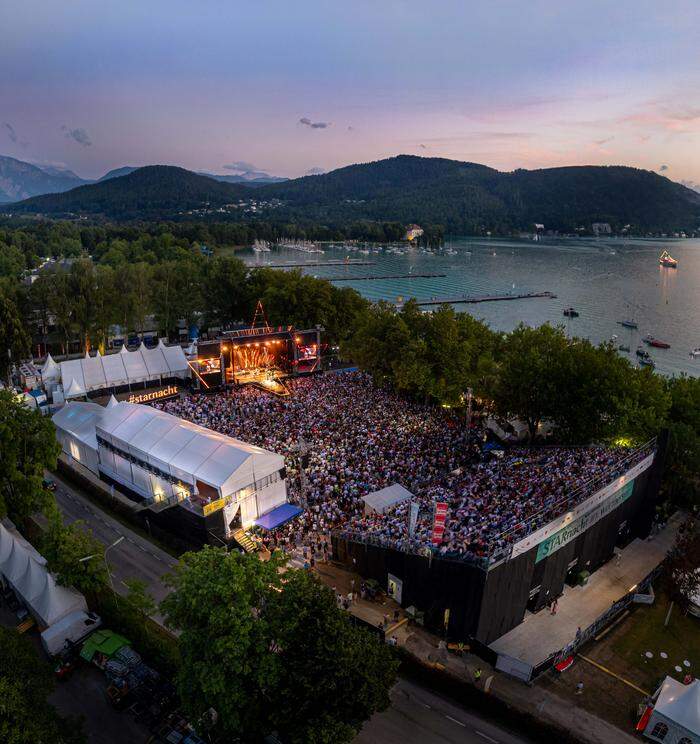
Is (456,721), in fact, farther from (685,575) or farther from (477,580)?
(685,575)

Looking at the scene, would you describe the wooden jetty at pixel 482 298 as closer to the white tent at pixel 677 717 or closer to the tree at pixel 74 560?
the tree at pixel 74 560

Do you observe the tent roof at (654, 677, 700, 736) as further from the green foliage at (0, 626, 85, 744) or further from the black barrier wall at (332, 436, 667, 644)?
the green foliage at (0, 626, 85, 744)

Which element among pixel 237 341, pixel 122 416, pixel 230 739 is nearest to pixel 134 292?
pixel 237 341

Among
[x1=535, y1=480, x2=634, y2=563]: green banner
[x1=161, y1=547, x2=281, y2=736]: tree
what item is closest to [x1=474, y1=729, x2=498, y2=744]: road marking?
[x1=535, y1=480, x2=634, y2=563]: green banner

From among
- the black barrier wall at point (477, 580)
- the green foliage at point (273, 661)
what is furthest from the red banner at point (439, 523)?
the green foliage at point (273, 661)

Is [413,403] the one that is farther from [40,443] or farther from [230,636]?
[230,636]
